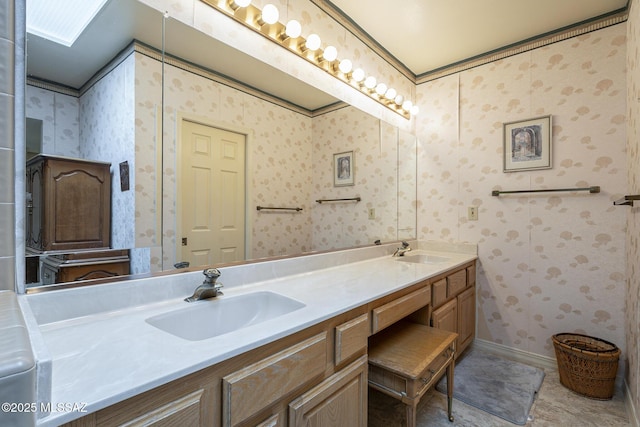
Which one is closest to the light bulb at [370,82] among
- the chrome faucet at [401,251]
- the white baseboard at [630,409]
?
the chrome faucet at [401,251]

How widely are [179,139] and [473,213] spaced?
7.35 ft

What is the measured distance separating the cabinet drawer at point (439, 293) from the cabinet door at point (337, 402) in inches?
30.9

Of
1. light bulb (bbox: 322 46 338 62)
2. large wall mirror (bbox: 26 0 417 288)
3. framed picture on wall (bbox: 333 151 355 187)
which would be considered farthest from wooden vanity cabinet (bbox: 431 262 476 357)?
light bulb (bbox: 322 46 338 62)

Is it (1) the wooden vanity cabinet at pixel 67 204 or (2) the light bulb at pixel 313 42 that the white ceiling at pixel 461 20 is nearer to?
(2) the light bulb at pixel 313 42

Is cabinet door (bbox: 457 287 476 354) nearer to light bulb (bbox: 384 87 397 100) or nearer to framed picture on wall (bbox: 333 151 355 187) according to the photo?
framed picture on wall (bbox: 333 151 355 187)

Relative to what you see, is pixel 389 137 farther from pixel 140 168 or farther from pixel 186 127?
pixel 140 168

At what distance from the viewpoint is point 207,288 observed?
114 cm

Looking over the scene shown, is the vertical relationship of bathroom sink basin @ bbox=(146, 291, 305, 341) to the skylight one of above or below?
below

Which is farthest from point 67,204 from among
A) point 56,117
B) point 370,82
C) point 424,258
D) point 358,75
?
point 424,258

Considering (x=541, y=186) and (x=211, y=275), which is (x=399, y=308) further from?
→ (x=541, y=186)

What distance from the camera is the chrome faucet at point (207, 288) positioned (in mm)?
1122

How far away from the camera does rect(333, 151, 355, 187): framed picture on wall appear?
1996 mm

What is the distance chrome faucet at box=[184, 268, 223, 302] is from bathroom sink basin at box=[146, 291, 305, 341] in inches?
1.0

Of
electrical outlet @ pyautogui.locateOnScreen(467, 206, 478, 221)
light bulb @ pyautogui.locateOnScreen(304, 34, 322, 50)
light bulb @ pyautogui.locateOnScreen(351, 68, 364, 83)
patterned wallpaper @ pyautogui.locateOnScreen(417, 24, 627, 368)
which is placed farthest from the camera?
electrical outlet @ pyautogui.locateOnScreen(467, 206, 478, 221)
